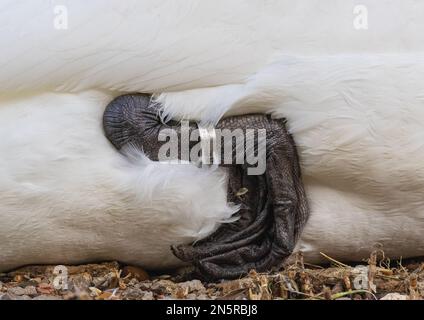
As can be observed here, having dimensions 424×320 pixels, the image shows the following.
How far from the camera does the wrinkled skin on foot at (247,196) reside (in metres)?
3.36

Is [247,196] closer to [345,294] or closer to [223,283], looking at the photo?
[223,283]

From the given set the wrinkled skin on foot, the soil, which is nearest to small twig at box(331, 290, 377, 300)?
the soil

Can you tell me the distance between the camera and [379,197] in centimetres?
345

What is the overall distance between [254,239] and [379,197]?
479 millimetres

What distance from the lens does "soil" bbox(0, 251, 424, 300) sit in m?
3.25

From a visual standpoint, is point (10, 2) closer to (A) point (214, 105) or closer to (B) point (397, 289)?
(A) point (214, 105)

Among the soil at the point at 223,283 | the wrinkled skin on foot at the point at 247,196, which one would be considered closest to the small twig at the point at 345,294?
the soil at the point at 223,283

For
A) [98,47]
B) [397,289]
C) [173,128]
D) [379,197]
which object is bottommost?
[397,289]

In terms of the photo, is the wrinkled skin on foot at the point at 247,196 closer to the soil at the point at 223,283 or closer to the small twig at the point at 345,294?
the soil at the point at 223,283

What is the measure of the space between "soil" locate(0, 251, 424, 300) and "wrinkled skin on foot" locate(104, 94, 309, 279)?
0.08m

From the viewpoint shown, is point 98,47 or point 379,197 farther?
point 379,197

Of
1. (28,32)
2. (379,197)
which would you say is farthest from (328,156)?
(28,32)

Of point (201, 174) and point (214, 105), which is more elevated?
point (214, 105)

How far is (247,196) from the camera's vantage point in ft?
11.4
